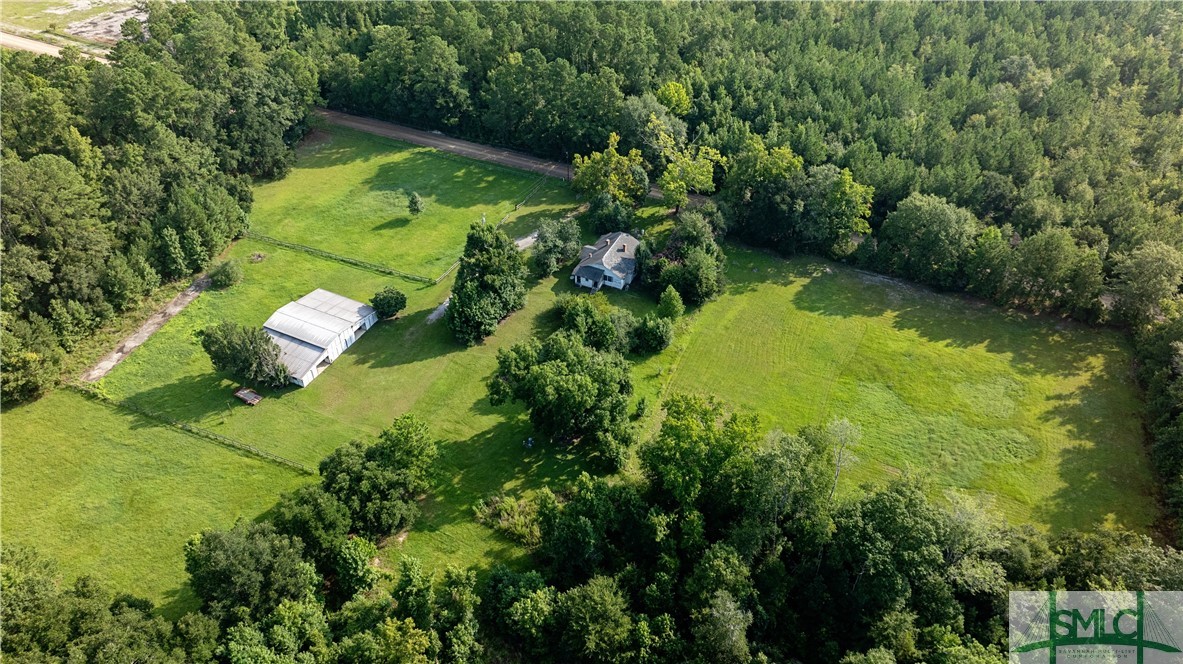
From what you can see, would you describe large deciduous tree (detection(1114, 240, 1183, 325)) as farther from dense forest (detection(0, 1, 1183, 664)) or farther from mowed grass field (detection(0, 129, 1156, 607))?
mowed grass field (detection(0, 129, 1156, 607))

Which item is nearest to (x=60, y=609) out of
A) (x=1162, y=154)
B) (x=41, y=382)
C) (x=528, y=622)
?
(x=528, y=622)

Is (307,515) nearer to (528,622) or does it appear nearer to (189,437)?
(528,622)

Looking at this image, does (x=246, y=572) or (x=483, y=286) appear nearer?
(x=246, y=572)

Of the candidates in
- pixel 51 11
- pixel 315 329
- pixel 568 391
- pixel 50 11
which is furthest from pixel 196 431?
pixel 50 11

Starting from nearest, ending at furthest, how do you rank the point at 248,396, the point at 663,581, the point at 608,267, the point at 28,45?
the point at 663,581 → the point at 248,396 → the point at 608,267 → the point at 28,45

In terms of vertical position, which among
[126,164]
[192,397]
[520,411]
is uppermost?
[126,164]

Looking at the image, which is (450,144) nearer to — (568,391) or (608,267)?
(608,267)

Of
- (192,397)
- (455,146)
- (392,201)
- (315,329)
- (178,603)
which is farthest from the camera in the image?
(455,146)
